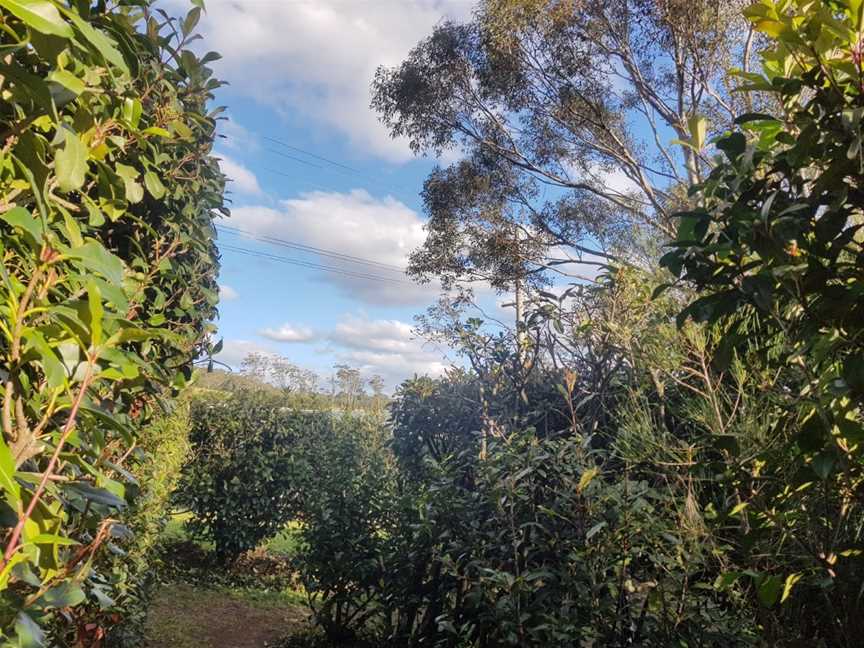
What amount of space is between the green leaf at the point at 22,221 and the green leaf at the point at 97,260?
→ 55mm

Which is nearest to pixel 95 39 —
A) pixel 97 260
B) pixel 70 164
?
pixel 70 164

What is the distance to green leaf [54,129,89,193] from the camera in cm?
100

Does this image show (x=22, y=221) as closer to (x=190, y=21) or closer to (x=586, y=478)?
(x=190, y=21)

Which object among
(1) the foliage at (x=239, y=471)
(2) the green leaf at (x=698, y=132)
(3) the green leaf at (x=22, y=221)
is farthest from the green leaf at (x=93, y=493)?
(1) the foliage at (x=239, y=471)

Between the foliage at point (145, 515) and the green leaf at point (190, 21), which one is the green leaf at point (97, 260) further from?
the foliage at point (145, 515)

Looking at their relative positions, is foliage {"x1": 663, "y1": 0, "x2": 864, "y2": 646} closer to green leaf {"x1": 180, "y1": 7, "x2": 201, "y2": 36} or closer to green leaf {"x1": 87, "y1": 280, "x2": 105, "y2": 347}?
green leaf {"x1": 87, "y1": 280, "x2": 105, "y2": 347}

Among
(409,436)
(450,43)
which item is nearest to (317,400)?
(409,436)

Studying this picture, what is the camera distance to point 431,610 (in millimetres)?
3750

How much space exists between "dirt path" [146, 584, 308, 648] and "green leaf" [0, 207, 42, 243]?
15.0 ft

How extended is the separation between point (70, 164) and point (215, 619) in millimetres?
5895

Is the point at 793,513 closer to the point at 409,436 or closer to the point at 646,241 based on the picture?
the point at 646,241

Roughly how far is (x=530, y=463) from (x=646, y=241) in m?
1.46

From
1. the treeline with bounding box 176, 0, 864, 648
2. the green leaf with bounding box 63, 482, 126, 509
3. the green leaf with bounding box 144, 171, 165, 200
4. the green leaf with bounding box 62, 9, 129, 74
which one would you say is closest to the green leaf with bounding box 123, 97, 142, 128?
the green leaf with bounding box 144, 171, 165, 200

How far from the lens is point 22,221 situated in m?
0.97
